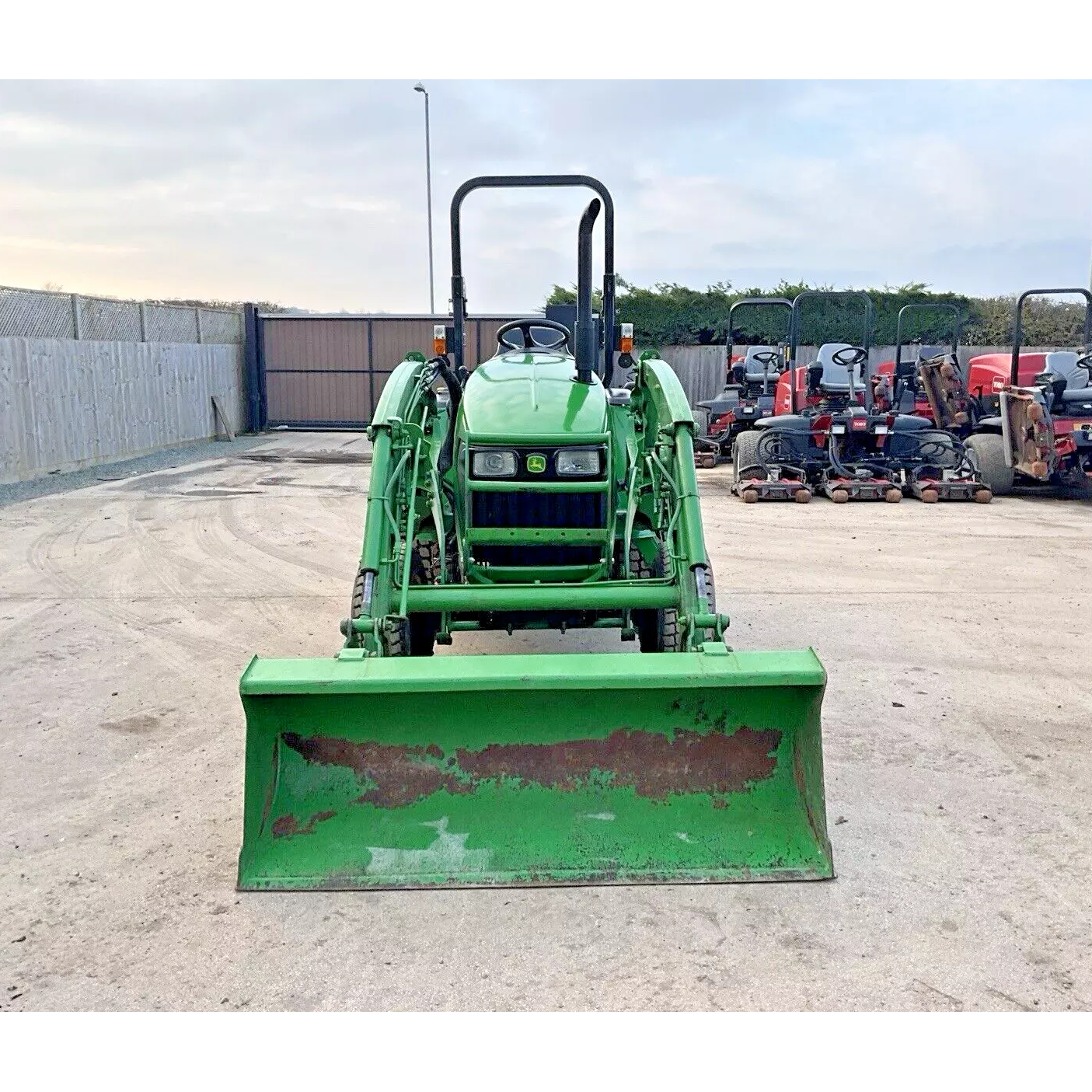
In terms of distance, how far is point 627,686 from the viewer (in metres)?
3.42

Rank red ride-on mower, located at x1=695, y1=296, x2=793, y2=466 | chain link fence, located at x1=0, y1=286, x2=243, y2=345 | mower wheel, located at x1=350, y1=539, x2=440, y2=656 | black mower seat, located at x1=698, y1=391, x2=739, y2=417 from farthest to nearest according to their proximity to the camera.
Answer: black mower seat, located at x1=698, y1=391, x2=739, y2=417 < red ride-on mower, located at x1=695, y1=296, x2=793, y2=466 < chain link fence, located at x1=0, y1=286, x2=243, y2=345 < mower wheel, located at x1=350, y1=539, x2=440, y2=656

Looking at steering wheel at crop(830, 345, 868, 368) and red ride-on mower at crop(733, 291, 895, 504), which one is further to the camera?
steering wheel at crop(830, 345, 868, 368)

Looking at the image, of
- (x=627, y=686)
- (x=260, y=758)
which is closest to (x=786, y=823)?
(x=627, y=686)

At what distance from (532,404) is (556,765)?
1942 millimetres

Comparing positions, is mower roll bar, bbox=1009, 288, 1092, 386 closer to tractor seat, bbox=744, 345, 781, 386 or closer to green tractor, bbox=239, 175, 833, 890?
tractor seat, bbox=744, 345, 781, 386

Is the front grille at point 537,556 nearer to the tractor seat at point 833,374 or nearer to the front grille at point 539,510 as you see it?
the front grille at point 539,510

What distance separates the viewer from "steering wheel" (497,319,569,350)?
605cm

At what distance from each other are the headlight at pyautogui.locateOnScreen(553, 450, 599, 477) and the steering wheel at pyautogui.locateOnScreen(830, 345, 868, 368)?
310 inches

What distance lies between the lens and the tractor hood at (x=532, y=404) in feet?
15.5

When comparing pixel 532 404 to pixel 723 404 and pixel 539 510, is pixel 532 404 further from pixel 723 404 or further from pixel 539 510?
pixel 723 404

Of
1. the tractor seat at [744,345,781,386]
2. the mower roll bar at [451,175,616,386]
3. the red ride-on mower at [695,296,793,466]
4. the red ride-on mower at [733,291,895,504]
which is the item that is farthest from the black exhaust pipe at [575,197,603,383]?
the tractor seat at [744,345,781,386]

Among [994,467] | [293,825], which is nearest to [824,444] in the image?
[994,467]

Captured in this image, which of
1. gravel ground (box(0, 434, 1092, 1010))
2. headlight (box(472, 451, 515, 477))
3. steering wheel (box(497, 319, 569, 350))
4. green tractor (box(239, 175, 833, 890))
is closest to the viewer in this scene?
gravel ground (box(0, 434, 1092, 1010))

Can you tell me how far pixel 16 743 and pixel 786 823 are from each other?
3.29 m
